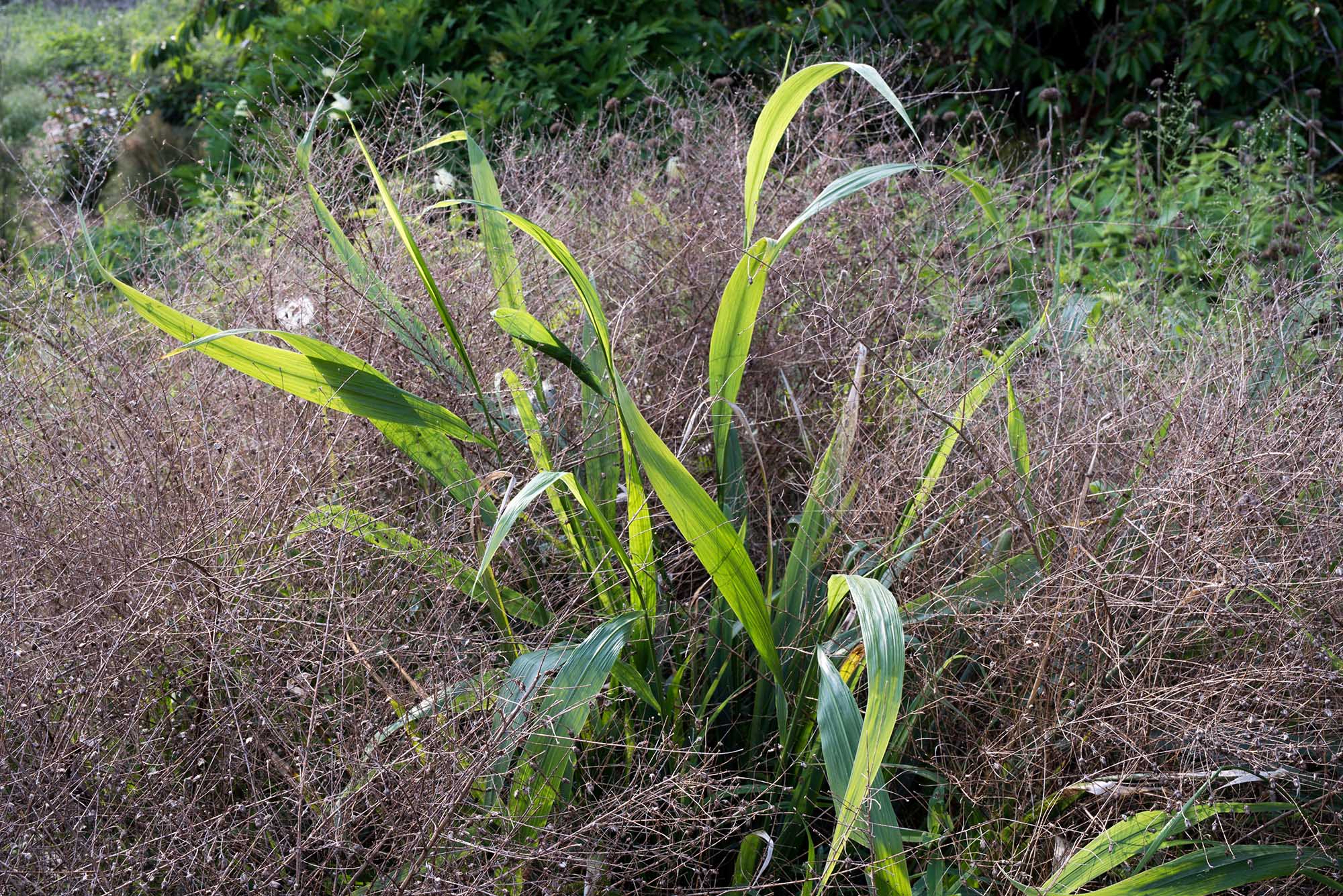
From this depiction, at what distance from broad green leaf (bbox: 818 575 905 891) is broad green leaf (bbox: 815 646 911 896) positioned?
0.03m

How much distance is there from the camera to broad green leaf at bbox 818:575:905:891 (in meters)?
1.38

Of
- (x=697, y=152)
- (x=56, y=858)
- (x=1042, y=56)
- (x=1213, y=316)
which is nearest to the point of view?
(x=56, y=858)

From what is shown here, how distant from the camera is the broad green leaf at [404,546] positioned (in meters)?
1.66

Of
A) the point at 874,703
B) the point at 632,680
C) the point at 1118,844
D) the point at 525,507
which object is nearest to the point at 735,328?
the point at 525,507

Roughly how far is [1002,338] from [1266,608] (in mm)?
1126

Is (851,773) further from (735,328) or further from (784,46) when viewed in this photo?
(784,46)

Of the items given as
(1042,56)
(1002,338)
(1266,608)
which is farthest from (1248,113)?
(1266,608)

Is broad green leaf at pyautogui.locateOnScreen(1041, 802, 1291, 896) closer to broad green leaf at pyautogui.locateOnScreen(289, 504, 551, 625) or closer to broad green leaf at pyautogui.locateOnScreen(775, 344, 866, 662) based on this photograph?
broad green leaf at pyautogui.locateOnScreen(775, 344, 866, 662)

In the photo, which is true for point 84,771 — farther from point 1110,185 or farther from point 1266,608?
point 1110,185

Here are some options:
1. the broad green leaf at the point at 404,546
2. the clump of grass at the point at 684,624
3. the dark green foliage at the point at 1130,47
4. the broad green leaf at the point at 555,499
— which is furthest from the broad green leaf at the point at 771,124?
the dark green foliage at the point at 1130,47

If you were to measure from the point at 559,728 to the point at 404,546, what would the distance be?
16.0 inches

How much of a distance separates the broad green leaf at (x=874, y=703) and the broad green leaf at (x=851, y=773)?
28mm

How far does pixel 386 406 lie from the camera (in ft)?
5.65

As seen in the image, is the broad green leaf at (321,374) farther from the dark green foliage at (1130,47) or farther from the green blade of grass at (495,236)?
the dark green foliage at (1130,47)
